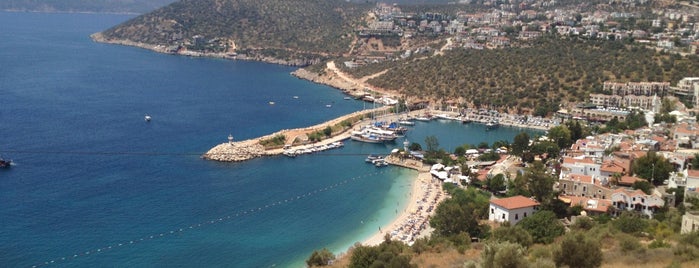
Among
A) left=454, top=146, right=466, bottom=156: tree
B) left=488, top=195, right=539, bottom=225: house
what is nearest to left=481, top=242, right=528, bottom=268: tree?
left=488, top=195, right=539, bottom=225: house

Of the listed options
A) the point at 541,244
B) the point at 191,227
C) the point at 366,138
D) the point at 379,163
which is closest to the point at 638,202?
the point at 541,244

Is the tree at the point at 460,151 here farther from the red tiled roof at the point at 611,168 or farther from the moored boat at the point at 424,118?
the moored boat at the point at 424,118

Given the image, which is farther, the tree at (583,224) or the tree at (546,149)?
the tree at (546,149)

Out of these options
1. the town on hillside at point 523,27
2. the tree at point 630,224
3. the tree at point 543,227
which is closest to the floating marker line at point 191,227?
the tree at point 543,227

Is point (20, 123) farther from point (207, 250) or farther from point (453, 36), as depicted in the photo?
point (453, 36)

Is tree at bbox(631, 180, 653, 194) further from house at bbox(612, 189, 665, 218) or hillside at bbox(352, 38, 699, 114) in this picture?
hillside at bbox(352, 38, 699, 114)

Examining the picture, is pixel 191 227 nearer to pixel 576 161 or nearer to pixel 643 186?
pixel 576 161

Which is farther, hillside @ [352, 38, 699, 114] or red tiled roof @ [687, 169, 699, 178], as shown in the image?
hillside @ [352, 38, 699, 114]
